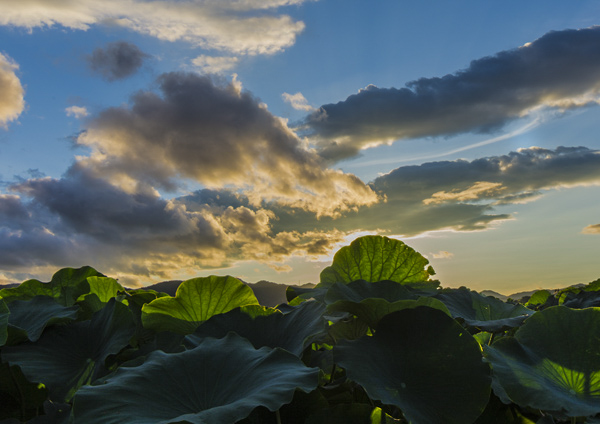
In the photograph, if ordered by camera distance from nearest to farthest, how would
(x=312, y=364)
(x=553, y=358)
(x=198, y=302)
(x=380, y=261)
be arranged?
(x=553, y=358), (x=312, y=364), (x=198, y=302), (x=380, y=261)

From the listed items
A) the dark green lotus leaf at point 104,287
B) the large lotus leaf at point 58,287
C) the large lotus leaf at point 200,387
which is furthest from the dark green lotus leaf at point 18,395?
the large lotus leaf at point 200,387

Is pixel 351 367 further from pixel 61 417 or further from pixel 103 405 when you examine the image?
pixel 61 417

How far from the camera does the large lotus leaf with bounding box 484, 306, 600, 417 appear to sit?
105 cm

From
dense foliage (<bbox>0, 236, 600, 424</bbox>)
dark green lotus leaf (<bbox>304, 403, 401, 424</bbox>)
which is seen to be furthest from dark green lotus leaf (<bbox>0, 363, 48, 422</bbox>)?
dark green lotus leaf (<bbox>304, 403, 401, 424</bbox>)

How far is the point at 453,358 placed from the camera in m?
1.08

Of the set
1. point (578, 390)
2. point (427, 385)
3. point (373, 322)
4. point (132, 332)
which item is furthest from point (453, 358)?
point (132, 332)

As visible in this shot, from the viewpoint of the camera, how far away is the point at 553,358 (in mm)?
1184

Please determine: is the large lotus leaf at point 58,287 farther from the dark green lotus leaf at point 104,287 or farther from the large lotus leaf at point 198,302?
the large lotus leaf at point 198,302

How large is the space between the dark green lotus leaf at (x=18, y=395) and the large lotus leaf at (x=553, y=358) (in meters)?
1.70

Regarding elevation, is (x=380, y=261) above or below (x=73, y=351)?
above

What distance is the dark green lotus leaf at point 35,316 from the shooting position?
166 cm

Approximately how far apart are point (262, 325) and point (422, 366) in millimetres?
575

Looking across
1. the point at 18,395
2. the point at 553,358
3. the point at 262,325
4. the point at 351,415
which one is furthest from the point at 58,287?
the point at 553,358

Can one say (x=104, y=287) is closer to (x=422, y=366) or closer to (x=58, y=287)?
(x=58, y=287)
